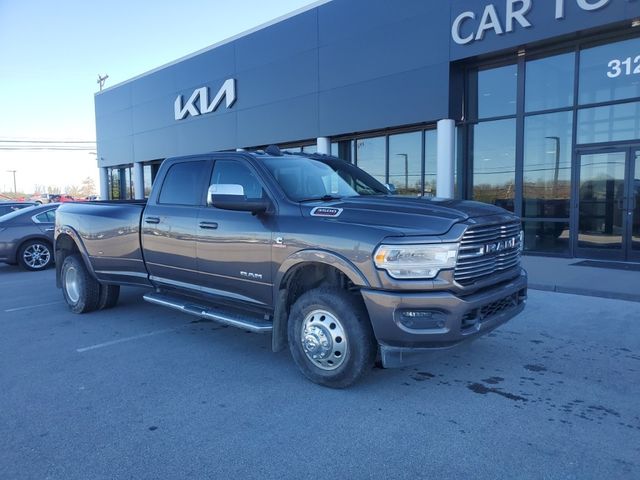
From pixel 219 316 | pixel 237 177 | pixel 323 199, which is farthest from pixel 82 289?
pixel 323 199

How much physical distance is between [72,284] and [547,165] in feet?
33.4

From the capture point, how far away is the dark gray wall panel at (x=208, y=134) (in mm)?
17834

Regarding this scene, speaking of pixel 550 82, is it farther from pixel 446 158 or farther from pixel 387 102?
pixel 387 102

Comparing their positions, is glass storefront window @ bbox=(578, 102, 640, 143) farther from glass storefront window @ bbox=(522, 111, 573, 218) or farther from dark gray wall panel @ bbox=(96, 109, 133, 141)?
dark gray wall panel @ bbox=(96, 109, 133, 141)

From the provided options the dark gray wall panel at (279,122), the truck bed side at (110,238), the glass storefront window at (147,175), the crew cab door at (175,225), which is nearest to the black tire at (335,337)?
the crew cab door at (175,225)

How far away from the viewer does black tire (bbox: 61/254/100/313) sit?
260 inches

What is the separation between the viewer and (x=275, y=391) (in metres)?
3.98

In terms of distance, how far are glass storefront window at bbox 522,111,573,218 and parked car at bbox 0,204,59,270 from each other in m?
11.4

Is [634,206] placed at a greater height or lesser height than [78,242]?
greater

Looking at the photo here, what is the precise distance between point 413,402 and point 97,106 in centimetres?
2667

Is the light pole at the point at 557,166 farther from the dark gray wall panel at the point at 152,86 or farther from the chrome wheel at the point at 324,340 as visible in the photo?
the dark gray wall panel at the point at 152,86

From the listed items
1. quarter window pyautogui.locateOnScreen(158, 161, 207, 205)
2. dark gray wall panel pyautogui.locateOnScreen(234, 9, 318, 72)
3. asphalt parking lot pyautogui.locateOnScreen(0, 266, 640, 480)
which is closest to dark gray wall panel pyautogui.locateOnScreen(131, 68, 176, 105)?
dark gray wall panel pyautogui.locateOnScreen(234, 9, 318, 72)

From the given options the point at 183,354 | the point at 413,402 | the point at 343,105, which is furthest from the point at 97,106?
the point at 413,402

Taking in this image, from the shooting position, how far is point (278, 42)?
15703 millimetres
